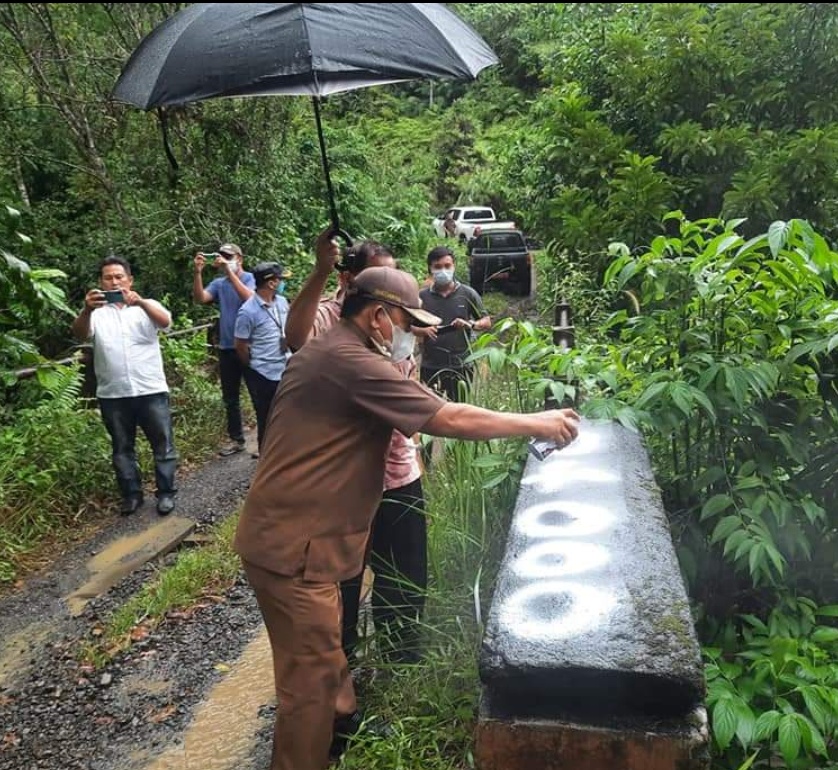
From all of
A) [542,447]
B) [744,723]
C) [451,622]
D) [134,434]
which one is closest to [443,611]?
[451,622]

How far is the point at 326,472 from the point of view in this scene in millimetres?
2373

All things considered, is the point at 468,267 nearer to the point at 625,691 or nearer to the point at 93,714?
the point at 93,714

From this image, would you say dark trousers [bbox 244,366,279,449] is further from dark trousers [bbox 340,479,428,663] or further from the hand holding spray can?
the hand holding spray can

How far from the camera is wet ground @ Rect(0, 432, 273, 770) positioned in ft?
10.5

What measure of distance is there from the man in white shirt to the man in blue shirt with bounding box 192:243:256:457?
1.05m

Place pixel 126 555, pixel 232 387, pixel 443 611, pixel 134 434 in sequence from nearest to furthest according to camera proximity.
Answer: pixel 443 611, pixel 126 555, pixel 134 434, pixel 232 387

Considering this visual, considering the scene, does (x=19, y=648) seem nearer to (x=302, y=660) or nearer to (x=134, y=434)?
(x=134, y=434)

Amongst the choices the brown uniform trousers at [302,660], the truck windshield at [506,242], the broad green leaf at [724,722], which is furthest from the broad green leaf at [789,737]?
the truck windshield at [506,242]

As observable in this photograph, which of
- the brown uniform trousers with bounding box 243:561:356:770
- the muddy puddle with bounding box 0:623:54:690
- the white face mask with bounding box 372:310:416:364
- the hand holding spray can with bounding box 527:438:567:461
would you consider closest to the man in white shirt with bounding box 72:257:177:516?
the muddy puddle with bounding box 0:623:54:690

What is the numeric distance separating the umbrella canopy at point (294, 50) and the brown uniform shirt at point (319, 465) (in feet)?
3.68

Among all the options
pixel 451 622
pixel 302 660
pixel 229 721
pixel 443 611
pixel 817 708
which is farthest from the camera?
pixel 229 721

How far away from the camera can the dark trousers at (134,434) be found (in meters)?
5.50

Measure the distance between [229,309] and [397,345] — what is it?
440 cm

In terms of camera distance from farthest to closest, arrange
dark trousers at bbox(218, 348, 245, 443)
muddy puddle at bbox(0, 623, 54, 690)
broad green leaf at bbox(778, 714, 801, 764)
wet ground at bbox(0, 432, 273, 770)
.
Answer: dark trousers at bbox(218, 348, 245, 443) < muddy puddle at bbox(0, 623, 54, 690) < wet ground at bbox(0, 432, 273, 770) < broad green leaf at bbox(778, 714, 801, 764)
